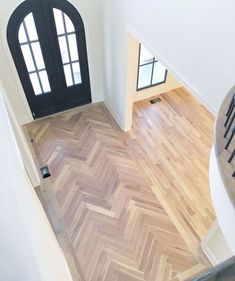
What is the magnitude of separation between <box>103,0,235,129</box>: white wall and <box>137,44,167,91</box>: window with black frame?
1.66m

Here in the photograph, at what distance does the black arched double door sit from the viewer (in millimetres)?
3946

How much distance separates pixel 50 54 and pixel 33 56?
292 mm

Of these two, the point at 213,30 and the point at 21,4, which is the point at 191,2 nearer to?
the point at 213,30

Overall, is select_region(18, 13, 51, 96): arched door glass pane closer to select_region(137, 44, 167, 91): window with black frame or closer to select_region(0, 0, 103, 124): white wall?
select_region(0, 0, 103, 124): white wall

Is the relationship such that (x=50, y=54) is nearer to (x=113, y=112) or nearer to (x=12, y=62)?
(x=12, y=62)

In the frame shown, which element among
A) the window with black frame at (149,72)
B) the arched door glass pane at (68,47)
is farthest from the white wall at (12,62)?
the window with black frame at (149,72)

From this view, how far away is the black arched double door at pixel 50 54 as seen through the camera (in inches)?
155

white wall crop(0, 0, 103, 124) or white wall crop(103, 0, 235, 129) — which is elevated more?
white wall crop(103, 0, 235, 129)

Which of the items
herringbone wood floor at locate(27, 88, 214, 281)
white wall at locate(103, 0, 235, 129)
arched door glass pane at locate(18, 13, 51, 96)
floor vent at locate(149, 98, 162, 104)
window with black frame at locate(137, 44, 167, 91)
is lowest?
herringbone wood floor at locate(27, 88, 214, 281)

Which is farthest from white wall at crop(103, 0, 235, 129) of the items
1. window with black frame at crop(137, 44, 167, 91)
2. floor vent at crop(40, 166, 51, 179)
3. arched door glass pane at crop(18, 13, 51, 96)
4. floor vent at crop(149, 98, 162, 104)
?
floor vent at crop(40, 166, 51, 179)

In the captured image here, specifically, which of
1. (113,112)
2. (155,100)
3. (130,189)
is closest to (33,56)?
(113,112)

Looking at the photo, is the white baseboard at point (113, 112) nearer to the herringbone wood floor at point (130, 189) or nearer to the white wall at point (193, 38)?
the herringbone wood floor at point (130, 189)

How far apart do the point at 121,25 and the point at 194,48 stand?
1.68m

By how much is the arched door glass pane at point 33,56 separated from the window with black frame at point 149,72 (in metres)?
1.90
